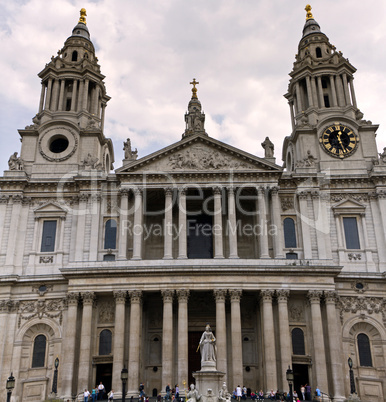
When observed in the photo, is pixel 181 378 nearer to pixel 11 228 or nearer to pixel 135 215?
pixel 135 215

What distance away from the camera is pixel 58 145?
45531mm

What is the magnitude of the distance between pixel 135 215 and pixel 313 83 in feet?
76.2

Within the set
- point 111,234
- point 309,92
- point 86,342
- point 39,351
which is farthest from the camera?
point 309,92

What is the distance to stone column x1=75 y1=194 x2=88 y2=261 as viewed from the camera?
38.8 meters

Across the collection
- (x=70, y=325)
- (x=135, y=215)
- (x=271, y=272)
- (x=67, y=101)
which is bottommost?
(x=70, y=325)

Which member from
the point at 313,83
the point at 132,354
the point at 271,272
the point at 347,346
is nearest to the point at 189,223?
the point at 271,272

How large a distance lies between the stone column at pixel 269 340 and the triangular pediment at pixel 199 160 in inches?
446

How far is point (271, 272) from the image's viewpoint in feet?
117

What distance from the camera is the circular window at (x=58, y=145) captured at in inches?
1778

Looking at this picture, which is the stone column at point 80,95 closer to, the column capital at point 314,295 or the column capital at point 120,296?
the column capital at point 120,296

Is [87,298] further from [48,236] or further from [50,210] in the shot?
[50,210]

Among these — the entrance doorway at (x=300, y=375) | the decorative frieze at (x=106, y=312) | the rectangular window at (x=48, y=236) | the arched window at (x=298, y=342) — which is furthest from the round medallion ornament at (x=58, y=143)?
the entrance doorway at (x=300, y=375)

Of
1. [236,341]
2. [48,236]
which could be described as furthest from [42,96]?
[236,341]

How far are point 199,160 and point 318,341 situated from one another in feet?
57.2
